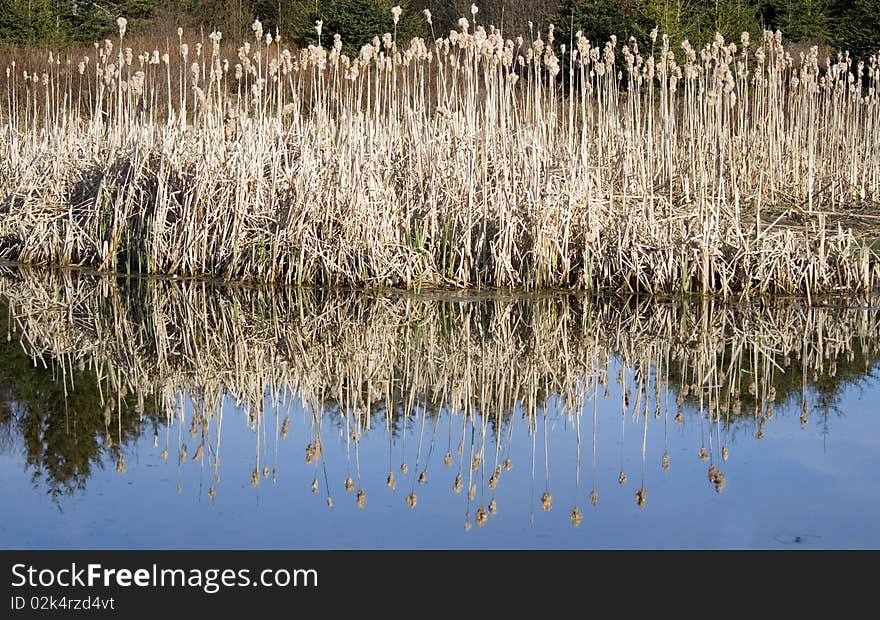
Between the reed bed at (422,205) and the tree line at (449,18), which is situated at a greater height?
the tree line at (449,18)

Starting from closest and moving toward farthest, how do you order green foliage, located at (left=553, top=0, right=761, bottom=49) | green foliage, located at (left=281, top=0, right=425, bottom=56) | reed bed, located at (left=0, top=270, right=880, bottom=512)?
reed bed, located at (left=0, top=270, right=880, bottom=512) → green foliage, located at (left=553, top=0, right=761, bottom=49) → green foliage, located at (left=281, top=0, right=425, bottom=56)

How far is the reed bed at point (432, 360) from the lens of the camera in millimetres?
5168

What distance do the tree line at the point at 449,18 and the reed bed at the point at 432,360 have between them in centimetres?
1070

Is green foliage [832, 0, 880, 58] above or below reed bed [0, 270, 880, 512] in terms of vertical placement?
above

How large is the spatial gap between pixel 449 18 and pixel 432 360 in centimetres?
1848

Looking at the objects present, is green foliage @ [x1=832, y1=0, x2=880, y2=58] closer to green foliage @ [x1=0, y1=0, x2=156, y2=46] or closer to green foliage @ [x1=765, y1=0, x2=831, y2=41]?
green foliage @ [x1=765, y1=0, x2=831, y2=41]

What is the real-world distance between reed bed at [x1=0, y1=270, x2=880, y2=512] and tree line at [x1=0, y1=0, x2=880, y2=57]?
10701 millimetres

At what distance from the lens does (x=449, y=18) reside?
78.5ft

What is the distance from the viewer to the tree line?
19031mm

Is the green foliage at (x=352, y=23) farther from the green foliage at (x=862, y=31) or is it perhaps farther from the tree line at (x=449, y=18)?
the green foliage at (x=862, y=31)

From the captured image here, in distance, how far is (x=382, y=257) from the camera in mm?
8070

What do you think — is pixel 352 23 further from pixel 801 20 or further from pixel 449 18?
pixel 801 20

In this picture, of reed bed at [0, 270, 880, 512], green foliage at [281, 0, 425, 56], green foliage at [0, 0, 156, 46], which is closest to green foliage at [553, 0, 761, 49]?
green foliage at [281, 0, 425, 56]

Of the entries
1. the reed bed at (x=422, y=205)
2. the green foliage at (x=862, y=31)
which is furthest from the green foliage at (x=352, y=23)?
the reed bed at (x=422, y=205)
